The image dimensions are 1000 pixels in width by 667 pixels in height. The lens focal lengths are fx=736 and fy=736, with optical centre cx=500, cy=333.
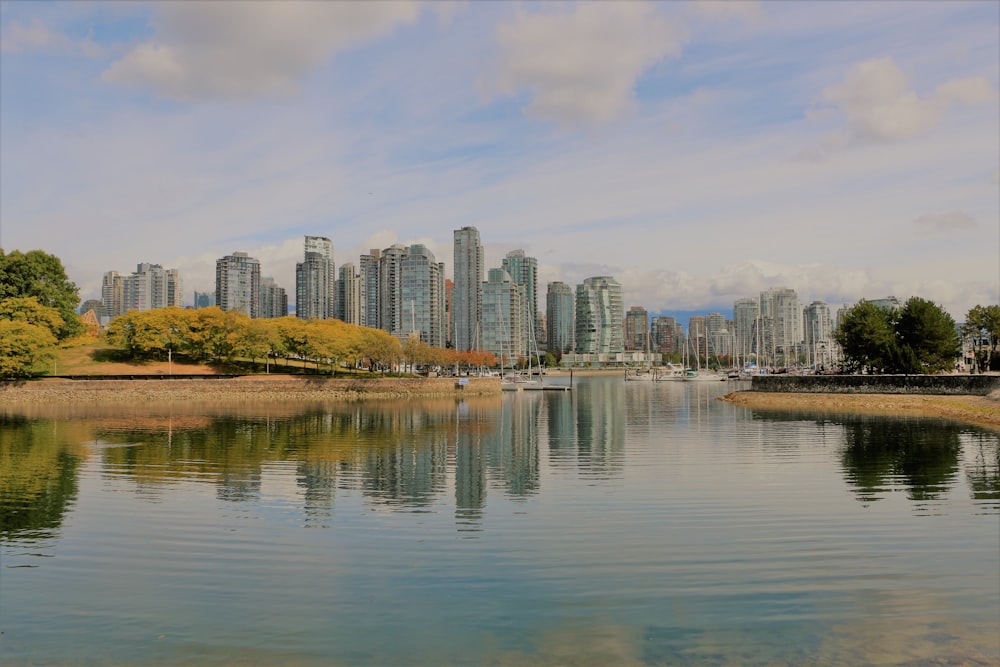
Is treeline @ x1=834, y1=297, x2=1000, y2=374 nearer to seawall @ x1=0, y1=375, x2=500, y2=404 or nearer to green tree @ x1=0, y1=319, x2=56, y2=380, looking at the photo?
seawall @ x1=0, y1=375, x2=500, y2=404

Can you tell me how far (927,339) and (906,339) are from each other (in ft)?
8.20

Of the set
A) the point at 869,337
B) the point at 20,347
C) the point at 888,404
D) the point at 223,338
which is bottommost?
the point at 888,404

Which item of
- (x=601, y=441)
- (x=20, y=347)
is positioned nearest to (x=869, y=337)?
(x=601, y=441)

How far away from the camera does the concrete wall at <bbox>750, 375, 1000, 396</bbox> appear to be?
7244 centimetres

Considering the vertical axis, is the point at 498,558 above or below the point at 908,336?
below

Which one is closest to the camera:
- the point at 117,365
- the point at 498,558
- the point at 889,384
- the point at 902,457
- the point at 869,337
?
the point at 498,558

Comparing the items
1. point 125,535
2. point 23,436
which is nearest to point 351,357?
point 23,436

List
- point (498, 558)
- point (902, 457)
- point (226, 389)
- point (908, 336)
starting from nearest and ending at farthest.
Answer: point (498, 558)
point (902, 457)
point (908, 336)
point (226, 389)

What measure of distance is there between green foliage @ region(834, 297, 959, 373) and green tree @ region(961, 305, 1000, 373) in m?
5.04

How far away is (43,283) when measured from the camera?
104 m

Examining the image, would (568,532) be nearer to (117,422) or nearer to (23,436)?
(23,436)

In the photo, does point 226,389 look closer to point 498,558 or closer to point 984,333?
point 498,558

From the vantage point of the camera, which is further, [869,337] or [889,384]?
[869,337]

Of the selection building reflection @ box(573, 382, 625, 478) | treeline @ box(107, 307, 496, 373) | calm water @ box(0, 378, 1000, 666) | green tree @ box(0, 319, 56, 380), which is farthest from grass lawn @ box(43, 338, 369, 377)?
calm water @ box(0, 378, 1000, 666)
